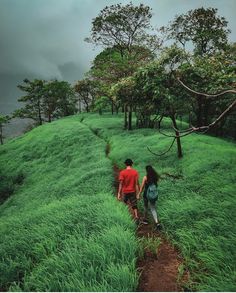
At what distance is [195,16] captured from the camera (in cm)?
4172

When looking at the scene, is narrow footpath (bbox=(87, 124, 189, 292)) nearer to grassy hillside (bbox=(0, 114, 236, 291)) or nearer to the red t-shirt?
grassy hillside (bbox=(0, 114, 236, 291))

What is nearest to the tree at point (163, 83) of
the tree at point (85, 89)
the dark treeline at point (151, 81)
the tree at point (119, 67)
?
the dark treeline at point (151, 81)

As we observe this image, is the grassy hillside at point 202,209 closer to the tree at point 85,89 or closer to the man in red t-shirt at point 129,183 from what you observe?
the man in red t-shirt at point 129,183

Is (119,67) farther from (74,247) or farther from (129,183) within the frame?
(74,247)

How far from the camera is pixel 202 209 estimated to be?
9.77m

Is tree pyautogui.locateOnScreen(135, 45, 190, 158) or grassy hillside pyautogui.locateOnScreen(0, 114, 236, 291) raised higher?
tree pyautogui.locateOnScreen(135, 45, 190, 158)

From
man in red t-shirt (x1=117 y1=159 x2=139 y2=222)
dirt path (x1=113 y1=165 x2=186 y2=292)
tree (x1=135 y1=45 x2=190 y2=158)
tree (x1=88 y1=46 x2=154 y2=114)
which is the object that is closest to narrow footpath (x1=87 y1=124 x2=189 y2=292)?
dirt path (x1=113 y1=165 x2=186 y2=292)

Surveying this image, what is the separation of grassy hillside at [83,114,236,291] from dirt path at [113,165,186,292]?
29 centimetres

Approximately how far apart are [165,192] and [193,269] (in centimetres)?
634

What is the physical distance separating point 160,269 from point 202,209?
335 cm

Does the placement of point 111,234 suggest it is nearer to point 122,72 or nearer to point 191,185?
point 191,185

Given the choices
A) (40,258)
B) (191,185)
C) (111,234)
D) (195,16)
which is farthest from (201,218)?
(195,16)

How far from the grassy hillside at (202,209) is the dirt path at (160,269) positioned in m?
0.29

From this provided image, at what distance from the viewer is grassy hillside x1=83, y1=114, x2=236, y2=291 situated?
6.39 m
